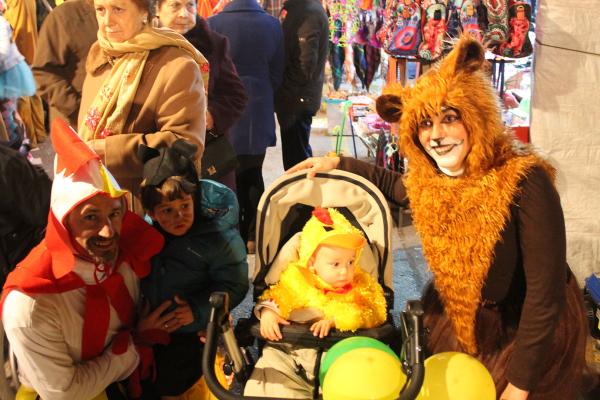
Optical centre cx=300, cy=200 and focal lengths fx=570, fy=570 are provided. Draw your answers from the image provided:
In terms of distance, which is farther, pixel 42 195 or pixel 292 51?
pixel 292 51

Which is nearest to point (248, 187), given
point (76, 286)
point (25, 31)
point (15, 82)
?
point (15, 82)

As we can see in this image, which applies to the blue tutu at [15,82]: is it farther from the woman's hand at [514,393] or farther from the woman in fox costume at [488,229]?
the woman's hand at [514,393]

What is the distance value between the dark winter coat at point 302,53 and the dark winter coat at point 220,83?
0.94 meters

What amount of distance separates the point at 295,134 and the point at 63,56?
6.60 ft

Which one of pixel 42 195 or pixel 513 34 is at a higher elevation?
pixel 513 34

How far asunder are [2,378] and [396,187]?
1.39 meters

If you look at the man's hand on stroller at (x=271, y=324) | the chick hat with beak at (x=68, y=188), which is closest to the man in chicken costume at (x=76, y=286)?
the chick hat with beak at (x=68, y=188)

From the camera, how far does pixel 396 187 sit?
2072 mm

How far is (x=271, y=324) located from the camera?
1.89 metres

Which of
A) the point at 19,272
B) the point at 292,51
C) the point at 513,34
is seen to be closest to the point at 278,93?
the point at 292,51

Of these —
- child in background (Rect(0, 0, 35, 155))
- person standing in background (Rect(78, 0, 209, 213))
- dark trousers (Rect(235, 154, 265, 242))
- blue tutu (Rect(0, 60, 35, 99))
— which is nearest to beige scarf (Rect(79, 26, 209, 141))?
person standing in background (Rect(78, 0, 209, 213))

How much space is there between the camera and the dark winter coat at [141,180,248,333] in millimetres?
1838

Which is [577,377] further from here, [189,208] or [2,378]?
[2,378]

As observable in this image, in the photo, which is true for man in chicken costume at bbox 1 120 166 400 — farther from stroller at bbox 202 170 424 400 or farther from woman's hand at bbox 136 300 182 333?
stroller at bbox 202 170 424 400
